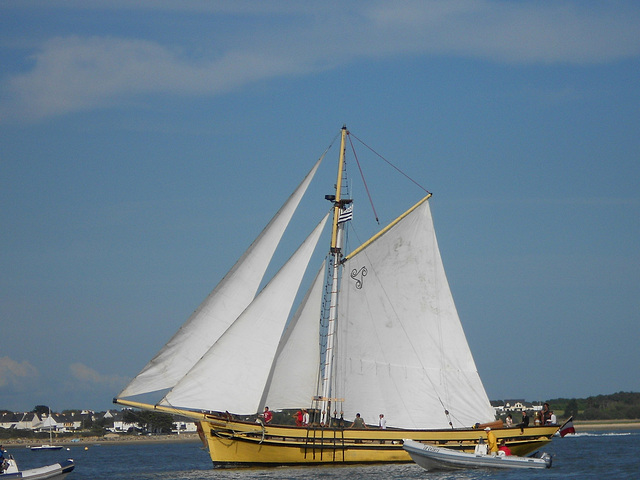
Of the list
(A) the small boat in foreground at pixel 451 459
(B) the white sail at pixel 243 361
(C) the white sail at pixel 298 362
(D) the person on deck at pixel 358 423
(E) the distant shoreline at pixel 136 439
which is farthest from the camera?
(E) the distant shoreline at pixel 136 439

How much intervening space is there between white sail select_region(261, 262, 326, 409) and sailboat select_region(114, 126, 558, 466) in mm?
52

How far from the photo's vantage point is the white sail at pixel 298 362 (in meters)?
43.3

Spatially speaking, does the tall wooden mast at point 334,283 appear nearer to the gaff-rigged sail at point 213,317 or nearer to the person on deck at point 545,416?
the gaff-rigged sail at point 213,317

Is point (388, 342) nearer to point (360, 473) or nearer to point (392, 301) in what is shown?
point (392, 301)

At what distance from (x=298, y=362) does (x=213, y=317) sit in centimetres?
477

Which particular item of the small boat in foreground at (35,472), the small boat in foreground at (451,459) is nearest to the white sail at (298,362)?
the small boat in foreground at (451,459)

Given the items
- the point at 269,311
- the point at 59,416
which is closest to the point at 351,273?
the point at 269,311

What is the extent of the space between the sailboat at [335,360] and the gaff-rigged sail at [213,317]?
5cm

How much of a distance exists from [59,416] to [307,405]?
154 m

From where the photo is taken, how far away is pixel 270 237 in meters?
42.6

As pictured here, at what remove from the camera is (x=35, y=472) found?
128 feet

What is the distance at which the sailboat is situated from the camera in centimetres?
4125

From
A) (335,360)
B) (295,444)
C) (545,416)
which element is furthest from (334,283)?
(545,416)

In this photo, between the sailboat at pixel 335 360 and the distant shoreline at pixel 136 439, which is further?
the distant shoreline at pixel 136 439
